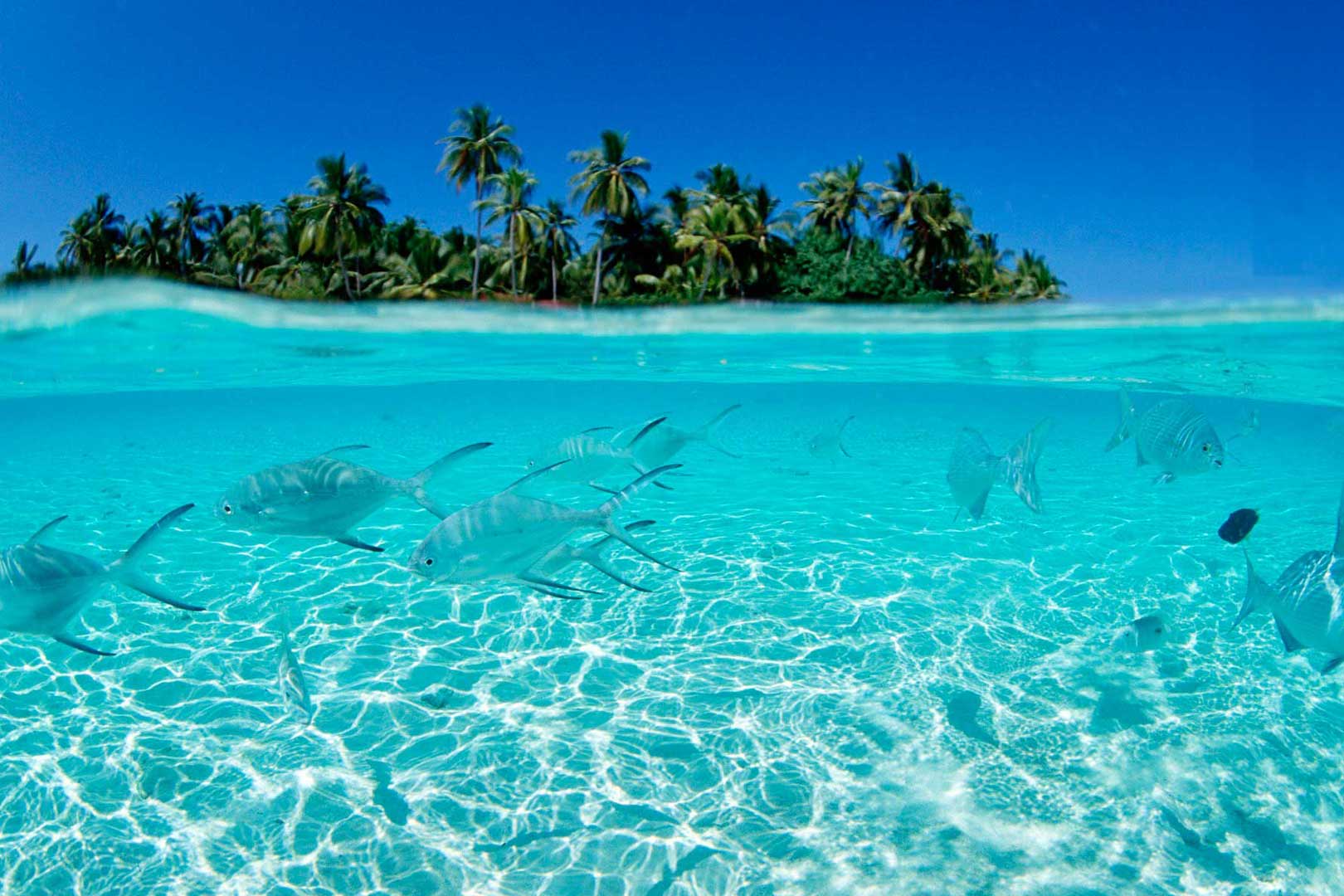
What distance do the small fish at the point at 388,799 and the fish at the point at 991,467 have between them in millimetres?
4608

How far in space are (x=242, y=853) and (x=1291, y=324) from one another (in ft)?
67.4

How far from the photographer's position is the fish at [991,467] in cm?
535

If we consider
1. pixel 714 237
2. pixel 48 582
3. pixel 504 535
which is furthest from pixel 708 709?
pixel 714 237

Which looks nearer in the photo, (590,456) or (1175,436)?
(1175,436)

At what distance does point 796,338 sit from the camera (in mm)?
22703

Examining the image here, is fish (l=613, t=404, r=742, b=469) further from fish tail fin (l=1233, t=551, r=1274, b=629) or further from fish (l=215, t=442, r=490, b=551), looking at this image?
fish tail fin (l=1233, t=551, r=1274, b=629)

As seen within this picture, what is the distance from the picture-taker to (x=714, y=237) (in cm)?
4609

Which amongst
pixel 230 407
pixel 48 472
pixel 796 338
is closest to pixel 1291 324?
pixel 796 338

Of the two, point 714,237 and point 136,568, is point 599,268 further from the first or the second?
point 136,568

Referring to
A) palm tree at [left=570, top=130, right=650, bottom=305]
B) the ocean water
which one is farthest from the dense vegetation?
the ocean water

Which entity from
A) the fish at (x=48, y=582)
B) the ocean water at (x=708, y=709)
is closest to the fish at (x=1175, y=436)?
the ocean water at (x=708, y=709)

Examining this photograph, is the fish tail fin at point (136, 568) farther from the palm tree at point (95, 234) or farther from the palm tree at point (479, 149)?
the palm tree at point (95, 234)

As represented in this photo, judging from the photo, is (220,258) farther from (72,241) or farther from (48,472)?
(48,472)

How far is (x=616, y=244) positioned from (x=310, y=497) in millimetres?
49201
